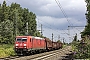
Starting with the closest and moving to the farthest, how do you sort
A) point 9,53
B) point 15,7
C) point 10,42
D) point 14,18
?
point 9,53, point 10,42, point 14,18, point 15,7

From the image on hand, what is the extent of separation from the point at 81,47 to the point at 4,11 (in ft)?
240

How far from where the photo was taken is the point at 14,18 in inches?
4119

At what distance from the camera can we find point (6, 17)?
9488cm

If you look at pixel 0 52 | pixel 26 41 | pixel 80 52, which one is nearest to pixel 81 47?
pixel 80 52

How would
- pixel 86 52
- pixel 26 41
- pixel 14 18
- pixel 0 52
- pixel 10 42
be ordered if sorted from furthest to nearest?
pixel 14 18, pixel 10 42, pixel 0 52, pixel 26 41, pixel 86 52

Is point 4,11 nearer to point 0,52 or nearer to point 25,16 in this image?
point 25,16

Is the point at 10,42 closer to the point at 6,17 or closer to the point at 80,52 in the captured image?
the point at 6,17

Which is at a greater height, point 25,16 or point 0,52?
point 25,16

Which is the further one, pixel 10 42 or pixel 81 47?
pixel 10 42

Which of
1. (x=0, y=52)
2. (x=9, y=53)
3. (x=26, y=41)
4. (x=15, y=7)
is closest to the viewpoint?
(x=26, y=41)

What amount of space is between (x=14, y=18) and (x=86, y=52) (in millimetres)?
84103

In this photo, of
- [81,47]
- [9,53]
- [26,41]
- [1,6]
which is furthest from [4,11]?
[81,47]

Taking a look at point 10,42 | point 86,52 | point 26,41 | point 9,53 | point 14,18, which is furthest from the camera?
point 14,18

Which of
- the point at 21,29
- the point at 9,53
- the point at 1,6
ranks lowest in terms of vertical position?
the point at 9,53
